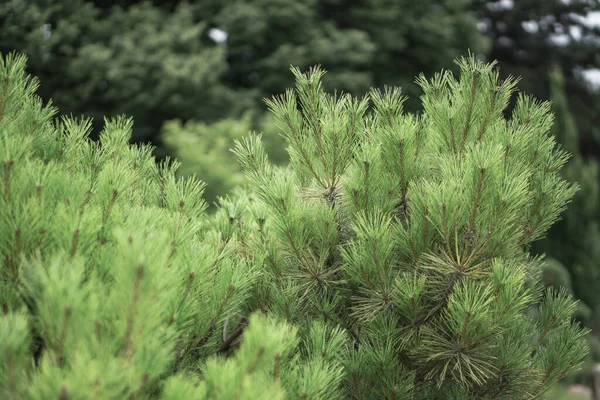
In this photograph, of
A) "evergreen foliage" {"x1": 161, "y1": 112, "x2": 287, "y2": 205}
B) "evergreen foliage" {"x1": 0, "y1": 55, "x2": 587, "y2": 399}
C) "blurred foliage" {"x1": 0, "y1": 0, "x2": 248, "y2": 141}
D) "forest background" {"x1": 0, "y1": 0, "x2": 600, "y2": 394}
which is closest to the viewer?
"evergreen foliage" {"x1": 0, "y1": 55, "x2": 587, "y2": 399}

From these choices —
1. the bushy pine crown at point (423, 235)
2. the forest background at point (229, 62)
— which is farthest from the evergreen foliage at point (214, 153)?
the bushy pine crown at point (423, 235)

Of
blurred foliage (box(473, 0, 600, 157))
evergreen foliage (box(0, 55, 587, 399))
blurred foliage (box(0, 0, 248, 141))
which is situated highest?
blurred foliage (box(473, 0, 600, 157))

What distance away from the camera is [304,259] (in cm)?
244

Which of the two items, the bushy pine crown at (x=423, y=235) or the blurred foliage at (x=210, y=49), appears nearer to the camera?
the bushy pine crown at (x=423, y=235)

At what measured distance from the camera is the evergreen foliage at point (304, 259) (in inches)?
58.3

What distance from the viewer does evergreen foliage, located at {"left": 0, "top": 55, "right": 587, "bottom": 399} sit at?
58.3 inches

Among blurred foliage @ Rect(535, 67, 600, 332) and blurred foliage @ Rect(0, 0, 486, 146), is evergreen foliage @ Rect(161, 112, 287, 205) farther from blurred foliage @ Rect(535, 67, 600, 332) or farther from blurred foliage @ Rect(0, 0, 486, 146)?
blurred foliage @ Rect(535, 67, 600, 332)

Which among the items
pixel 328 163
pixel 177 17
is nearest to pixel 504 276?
pixel 328 163

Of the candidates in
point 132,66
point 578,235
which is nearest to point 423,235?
point 132,66

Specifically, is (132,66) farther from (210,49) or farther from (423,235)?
(423,235)

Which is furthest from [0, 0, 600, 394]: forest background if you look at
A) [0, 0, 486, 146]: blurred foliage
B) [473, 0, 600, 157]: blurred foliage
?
[473, 0, 600, 157]: blurred foliage

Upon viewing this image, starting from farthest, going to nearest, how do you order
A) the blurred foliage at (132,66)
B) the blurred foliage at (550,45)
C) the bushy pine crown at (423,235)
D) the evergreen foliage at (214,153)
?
the blurred foliage at (550,45), the blurred foliage at (132,66), the evergreen foliage at (214,153), the bushy pine crown at (423,235)

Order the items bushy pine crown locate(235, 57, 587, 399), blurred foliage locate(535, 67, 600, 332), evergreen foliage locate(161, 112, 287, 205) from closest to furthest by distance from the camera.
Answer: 1. bushy pine crown locate(235, 57, 587, 399)
2. evergreen foliage locate(161, 112, 287, 205)
3. blurred foliage locate(535, 67, 600, 332)

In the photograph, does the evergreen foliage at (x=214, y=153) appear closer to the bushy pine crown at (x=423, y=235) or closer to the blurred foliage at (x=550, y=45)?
the bushy pine crown at (x=423, y=235)
